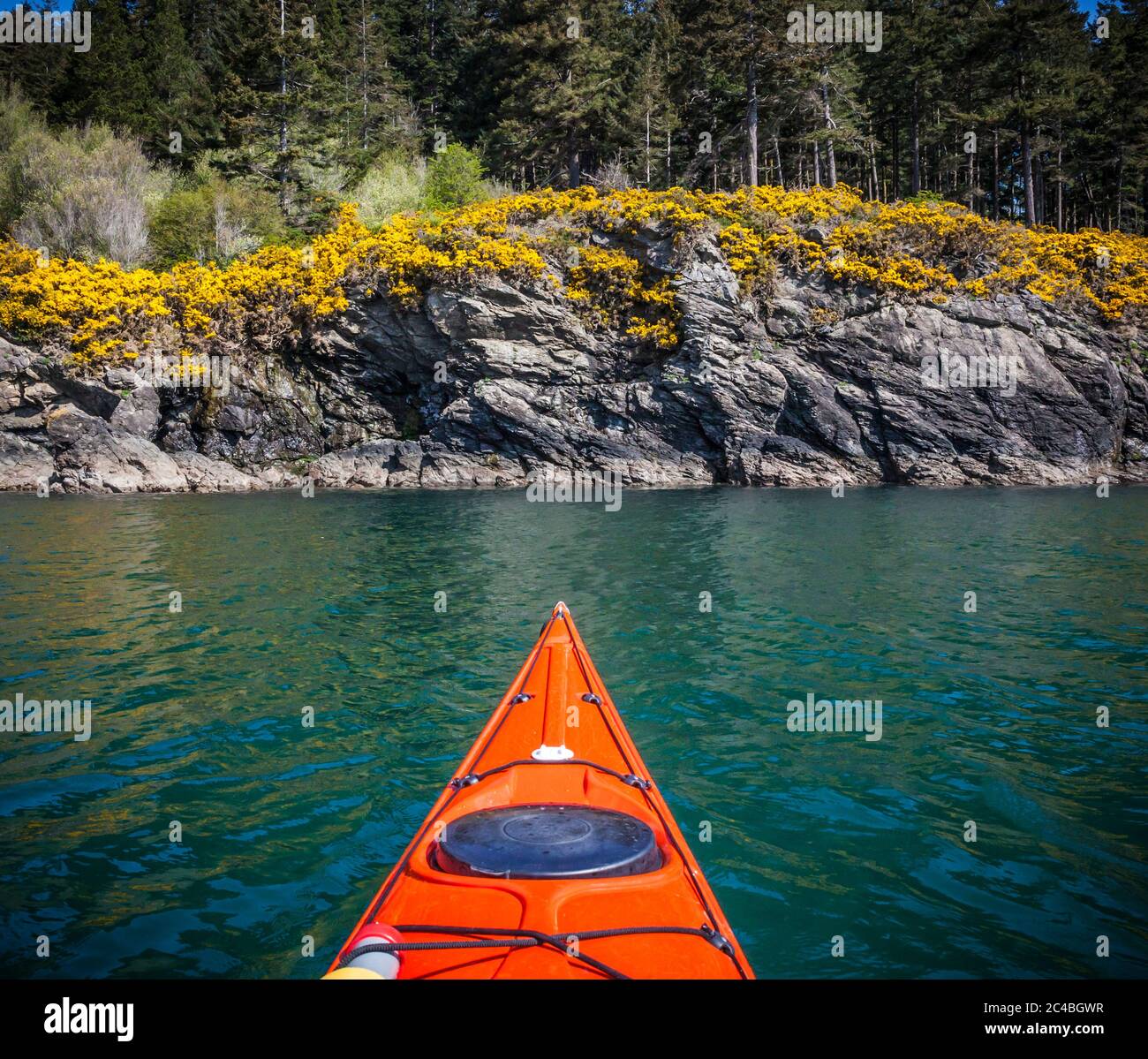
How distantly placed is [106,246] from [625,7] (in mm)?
34658

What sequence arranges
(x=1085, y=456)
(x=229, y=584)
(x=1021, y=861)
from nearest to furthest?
(x=1021, y=861)
(x=229, y=584)
(x=1085, y=456)

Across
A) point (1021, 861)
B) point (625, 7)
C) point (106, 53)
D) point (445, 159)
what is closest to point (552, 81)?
point (445, 159)

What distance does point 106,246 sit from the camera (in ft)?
97.4

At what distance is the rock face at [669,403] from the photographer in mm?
26375

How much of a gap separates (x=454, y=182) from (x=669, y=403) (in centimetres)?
1628

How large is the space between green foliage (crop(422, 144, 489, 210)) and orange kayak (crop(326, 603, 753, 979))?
33.3m

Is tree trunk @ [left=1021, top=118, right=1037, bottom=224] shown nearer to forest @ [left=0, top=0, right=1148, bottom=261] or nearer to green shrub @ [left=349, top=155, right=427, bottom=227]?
forest @ [left=0, top=0, right=1148, bottom=261]

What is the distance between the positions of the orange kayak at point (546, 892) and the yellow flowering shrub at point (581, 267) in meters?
25.7

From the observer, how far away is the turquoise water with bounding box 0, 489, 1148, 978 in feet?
13.4

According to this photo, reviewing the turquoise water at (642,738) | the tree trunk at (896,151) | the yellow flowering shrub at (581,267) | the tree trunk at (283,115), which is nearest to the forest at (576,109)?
the tree trunk at (283,115)

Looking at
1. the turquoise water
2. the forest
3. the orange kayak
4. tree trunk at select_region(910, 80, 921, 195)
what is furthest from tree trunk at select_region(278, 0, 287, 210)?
the orange kayak

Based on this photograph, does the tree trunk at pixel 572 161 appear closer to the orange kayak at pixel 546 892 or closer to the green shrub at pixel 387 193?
the green shrub at pixel 387 193

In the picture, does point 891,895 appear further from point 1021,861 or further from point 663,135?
point 663,135

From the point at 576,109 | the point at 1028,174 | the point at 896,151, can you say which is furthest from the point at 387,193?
the point at 1028,174
